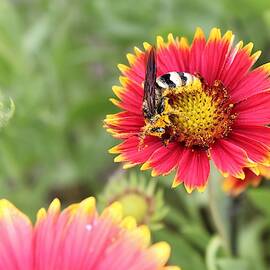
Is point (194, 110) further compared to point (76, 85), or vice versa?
point (76, 85)

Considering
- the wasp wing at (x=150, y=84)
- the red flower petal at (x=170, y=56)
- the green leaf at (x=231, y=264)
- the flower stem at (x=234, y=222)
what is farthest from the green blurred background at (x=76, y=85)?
the wasp wing at (x=150, y=84)

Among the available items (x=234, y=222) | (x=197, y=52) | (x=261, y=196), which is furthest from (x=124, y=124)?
(x=234, y=222)

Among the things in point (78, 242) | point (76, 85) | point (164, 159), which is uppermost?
point (76, 85)

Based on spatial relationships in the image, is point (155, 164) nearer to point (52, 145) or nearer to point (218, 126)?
point (218, 126)

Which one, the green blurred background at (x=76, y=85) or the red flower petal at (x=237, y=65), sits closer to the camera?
the red flower petal at (x=237, y=65)

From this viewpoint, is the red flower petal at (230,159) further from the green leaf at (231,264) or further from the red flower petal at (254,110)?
the green leaf at (231,264)

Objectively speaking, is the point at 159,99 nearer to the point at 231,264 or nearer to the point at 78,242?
the point at 78,242
